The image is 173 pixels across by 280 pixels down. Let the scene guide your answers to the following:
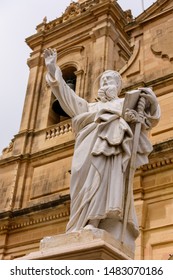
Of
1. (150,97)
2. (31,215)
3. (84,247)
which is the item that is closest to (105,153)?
(150,97)

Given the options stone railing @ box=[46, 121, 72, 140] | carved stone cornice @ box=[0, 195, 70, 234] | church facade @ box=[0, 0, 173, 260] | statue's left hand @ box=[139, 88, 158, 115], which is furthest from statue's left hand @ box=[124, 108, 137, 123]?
stone railing @ box=[46, 121, 72, 140]

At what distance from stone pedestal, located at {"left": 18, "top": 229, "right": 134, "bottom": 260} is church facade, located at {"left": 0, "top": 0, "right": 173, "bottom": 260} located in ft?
17.3

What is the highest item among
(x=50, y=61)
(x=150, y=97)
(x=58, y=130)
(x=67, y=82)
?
(x=67, y=82)

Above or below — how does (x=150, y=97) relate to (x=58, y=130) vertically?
below

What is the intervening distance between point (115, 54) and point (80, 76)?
1255 mm

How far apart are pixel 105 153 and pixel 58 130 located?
917 centimetres

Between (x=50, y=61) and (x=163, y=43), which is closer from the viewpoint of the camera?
(x=50, y=61)

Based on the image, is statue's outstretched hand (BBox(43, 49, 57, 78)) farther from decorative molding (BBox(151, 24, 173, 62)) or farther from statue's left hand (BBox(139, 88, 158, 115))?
decorative molding (BBox(151, 24, 173, 62))

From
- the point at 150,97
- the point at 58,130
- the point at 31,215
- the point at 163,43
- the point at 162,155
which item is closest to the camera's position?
the point at 150,97

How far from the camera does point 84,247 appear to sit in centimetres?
309

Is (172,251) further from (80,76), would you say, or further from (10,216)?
(80,76)

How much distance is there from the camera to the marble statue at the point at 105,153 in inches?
137

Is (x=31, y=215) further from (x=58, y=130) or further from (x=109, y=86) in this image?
(x=109, y=86)

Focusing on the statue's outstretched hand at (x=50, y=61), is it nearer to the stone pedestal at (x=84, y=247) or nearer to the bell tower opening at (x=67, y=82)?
the stone pedestal at (x=84, y=247)
